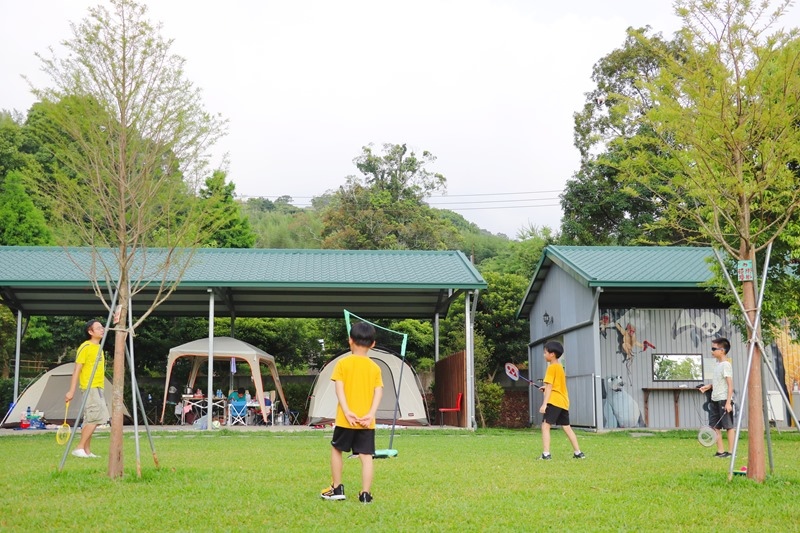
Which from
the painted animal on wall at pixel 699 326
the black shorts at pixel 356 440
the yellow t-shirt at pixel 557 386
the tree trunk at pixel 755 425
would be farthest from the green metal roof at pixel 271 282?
the black shorts at pixel 356 440

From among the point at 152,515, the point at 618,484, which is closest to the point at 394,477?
the point at 618,484

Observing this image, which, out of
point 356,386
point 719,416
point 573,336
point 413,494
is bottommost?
point 413,494

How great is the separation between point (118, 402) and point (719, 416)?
22.4 feet

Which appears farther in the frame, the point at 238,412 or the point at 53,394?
the point at 53,394

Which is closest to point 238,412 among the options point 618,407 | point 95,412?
point 618,407

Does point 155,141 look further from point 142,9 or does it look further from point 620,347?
point 620,347

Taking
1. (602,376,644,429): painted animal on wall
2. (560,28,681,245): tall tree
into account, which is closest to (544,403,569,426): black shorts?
(602,376,644,429): painted animal on wall

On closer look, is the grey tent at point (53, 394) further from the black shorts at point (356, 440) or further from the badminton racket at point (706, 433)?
the black shorts at point (356, 440)

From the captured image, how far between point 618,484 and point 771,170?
3162 mm

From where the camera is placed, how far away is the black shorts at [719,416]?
32.1 ft

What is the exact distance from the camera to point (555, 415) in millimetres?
10070

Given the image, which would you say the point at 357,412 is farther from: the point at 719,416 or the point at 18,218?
the point at 18,218

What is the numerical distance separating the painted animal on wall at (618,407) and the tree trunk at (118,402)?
1302 cm

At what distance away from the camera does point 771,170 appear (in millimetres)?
7711
